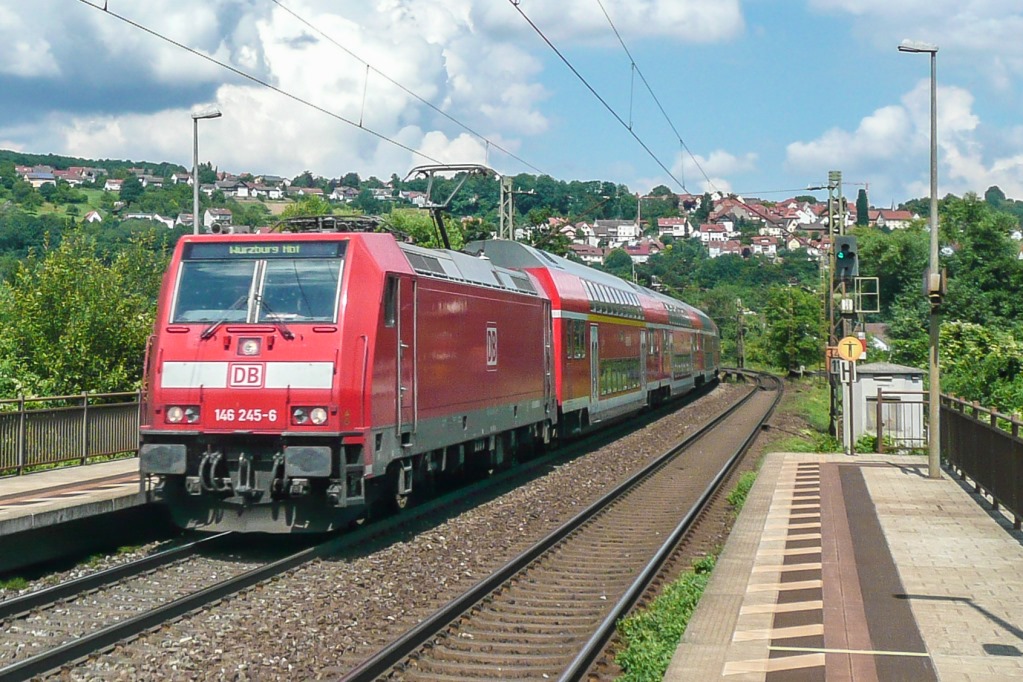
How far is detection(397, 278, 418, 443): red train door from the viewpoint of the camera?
502 inches

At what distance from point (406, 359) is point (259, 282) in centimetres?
185

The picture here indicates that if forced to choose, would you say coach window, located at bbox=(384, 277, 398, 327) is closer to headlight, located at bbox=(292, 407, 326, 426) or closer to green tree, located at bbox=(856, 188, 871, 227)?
headlight, located at bbox=(292, 407, 326, 426)

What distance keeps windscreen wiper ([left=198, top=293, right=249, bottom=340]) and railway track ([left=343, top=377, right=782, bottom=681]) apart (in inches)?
151

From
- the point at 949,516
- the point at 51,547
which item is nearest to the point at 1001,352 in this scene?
the point at 949,516

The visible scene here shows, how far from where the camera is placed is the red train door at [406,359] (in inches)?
502

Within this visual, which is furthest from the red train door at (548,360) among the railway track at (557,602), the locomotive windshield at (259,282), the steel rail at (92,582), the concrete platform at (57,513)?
the steel rail at (92,582)

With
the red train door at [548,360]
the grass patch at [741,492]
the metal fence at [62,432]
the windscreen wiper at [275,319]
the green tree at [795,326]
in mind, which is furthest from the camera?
the green tree at [795,326]

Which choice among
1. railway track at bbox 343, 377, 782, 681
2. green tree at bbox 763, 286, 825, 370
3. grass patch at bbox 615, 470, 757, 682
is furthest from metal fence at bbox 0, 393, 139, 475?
green tree at bbox 763, 286, 825, 370

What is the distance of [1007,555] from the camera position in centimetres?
1107

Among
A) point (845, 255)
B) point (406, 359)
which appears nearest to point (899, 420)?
point (845, 255)

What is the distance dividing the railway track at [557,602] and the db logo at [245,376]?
3081 millimetres

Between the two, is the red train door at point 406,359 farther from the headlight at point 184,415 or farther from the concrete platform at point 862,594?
the concrete platform at point 862,594

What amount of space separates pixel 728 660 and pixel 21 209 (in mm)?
103749

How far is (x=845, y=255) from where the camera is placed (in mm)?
23953
